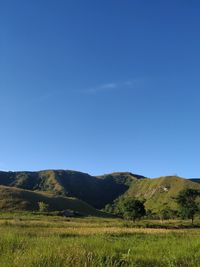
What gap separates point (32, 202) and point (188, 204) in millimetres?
47665

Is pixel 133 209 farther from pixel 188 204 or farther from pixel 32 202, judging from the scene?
pixel 32 202

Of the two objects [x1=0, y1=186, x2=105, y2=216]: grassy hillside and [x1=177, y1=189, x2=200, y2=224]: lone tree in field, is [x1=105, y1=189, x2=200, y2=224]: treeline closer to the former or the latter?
[x1=177, y1=189, x2=200, y2=224]: lone tree in field

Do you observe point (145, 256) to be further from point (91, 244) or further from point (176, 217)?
point (176, 217)

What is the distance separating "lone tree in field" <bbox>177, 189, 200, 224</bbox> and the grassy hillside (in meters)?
26.6

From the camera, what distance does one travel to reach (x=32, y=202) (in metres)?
144

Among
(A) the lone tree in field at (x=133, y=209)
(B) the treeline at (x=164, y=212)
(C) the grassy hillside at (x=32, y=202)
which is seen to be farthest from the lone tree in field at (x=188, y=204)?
(C) the grassy hillside at (x=32, y=202)

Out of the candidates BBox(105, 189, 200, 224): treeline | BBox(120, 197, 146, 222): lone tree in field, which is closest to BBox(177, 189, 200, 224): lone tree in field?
BBox(105, 189, 200, 224): treeline

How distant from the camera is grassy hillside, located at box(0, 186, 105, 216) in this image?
135625 mm

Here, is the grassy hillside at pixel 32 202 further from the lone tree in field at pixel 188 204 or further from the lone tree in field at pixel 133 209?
the lone tree in field at pixel 133 209

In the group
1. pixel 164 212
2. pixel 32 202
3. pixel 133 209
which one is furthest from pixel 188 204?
pixel 32 202

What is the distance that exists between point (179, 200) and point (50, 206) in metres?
40.4

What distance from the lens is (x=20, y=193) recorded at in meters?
153

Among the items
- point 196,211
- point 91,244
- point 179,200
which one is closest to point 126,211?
point 196,211

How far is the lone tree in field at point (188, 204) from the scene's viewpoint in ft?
406
